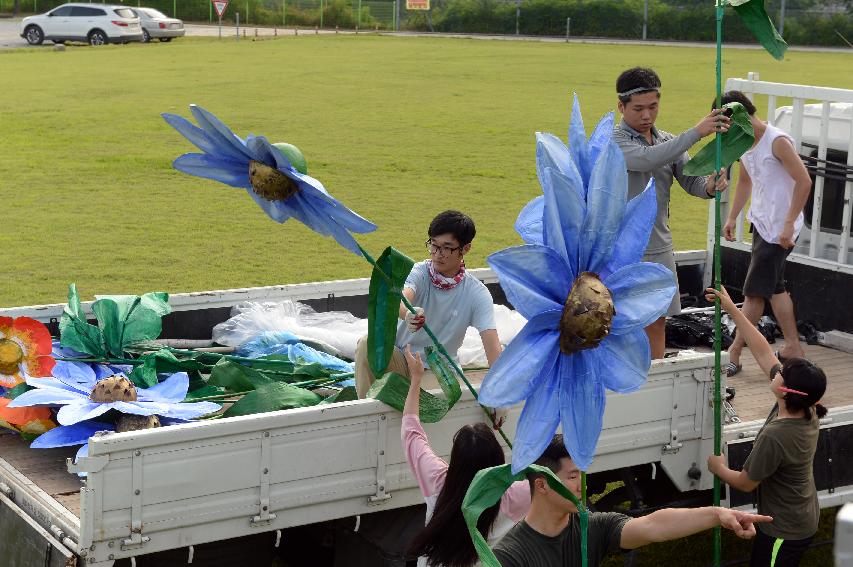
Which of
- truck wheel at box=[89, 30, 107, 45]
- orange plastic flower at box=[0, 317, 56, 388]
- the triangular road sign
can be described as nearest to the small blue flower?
orange plastic flower at box=[0, 317, 56, 388]

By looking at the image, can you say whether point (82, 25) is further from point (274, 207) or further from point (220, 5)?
point (274, 207)

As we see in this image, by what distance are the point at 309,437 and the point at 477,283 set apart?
114cm

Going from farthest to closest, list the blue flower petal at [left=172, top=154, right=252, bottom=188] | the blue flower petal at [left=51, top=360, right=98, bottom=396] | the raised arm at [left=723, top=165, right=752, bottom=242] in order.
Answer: the raised arm at [left=723, top=165, right=752, bottom=242] → the blue flower petal at [left=51, top=360, right=98, bottom=396] → the blue flower petal at [left=172, top=154, right=252, bottom=188]

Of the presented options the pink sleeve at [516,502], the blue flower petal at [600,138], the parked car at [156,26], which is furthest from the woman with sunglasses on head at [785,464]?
the parked car at [156,26]

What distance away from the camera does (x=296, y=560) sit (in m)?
6.15

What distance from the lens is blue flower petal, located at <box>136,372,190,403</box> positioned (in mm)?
6332

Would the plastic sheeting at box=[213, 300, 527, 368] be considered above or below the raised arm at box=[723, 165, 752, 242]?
below

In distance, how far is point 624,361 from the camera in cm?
328

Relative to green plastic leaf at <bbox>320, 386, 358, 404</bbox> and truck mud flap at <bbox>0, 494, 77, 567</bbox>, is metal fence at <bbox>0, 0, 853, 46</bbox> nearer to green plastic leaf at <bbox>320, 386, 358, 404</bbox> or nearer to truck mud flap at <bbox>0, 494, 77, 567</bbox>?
green plastic leaf at <bbox>320, 386, 358, 404</bbox>

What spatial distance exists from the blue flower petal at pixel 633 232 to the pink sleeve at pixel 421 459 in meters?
1.54

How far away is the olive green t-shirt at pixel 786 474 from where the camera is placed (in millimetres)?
5594

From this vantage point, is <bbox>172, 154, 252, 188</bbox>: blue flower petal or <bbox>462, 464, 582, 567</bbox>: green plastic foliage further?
<bbox>172, 154, 252, 188</bbox>: blue flower petal

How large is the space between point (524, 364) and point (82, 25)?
39.9m

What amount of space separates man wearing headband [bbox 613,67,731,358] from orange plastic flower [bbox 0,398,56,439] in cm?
285
